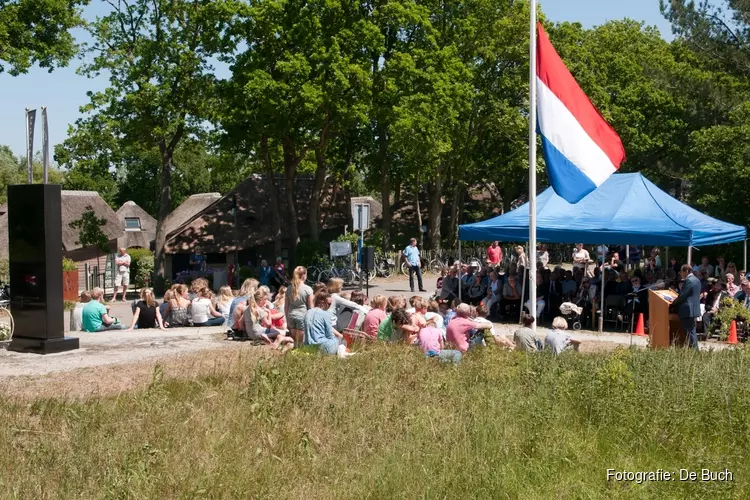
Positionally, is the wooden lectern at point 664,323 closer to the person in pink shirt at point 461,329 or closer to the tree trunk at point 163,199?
the person in pink shirt at point 461,329

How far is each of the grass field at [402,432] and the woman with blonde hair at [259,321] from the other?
3544 millimetres

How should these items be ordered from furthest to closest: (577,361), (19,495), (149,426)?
1. (577,361)
2. (149,426)
3. (19,495)

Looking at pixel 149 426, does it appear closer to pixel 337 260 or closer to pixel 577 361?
pixel 577 361

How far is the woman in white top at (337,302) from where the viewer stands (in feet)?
44.6

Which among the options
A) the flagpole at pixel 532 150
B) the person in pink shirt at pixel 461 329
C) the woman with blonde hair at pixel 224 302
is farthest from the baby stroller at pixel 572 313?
the woman with blonde hair at pixel 224 302

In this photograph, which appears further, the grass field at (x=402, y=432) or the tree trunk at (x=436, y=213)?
the tree trunk at (x=436, y=213)

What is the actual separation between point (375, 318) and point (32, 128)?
6082mm

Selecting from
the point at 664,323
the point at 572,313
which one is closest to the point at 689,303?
the point at 664,323

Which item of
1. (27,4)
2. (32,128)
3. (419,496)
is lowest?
(419,496)

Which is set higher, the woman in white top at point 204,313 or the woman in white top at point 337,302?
the woman in white top at point 337,302

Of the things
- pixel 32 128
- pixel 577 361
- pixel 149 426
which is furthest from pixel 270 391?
pixel 32 128

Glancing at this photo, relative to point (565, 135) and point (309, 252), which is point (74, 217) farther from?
point (565, 135)

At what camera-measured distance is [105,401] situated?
951 centimetres

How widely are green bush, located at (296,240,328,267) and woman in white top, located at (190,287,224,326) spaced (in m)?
17.8
